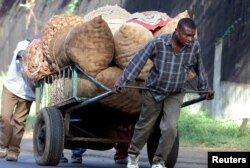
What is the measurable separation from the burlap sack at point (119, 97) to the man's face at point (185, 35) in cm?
88

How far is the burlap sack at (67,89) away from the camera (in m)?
10.1

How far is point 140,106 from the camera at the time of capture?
1015cm

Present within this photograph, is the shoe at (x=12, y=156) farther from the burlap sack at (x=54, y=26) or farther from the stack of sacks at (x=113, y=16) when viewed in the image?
the stack of sacks at (x=113, y=16)

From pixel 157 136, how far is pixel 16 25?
39.4 feet

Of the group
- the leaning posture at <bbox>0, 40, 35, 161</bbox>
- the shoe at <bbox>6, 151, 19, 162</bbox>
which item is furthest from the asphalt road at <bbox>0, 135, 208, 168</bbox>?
the leaning posture at <bbox>0, 40, 35, 161</bbox>

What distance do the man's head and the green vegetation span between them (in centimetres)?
460

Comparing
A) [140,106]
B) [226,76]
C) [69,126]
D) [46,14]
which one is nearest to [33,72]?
[69,126]

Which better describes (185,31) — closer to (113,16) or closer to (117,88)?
(117,88)

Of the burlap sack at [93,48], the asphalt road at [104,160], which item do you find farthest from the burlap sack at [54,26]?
the asphalt road at [104,160]

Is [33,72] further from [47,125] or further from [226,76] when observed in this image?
[226,76]

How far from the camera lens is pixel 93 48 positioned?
32.7 feet

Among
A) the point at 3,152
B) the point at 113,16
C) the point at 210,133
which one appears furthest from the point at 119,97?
the point at 210,133

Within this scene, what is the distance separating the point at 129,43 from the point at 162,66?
653 millimetres

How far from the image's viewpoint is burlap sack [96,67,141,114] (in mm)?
9938
